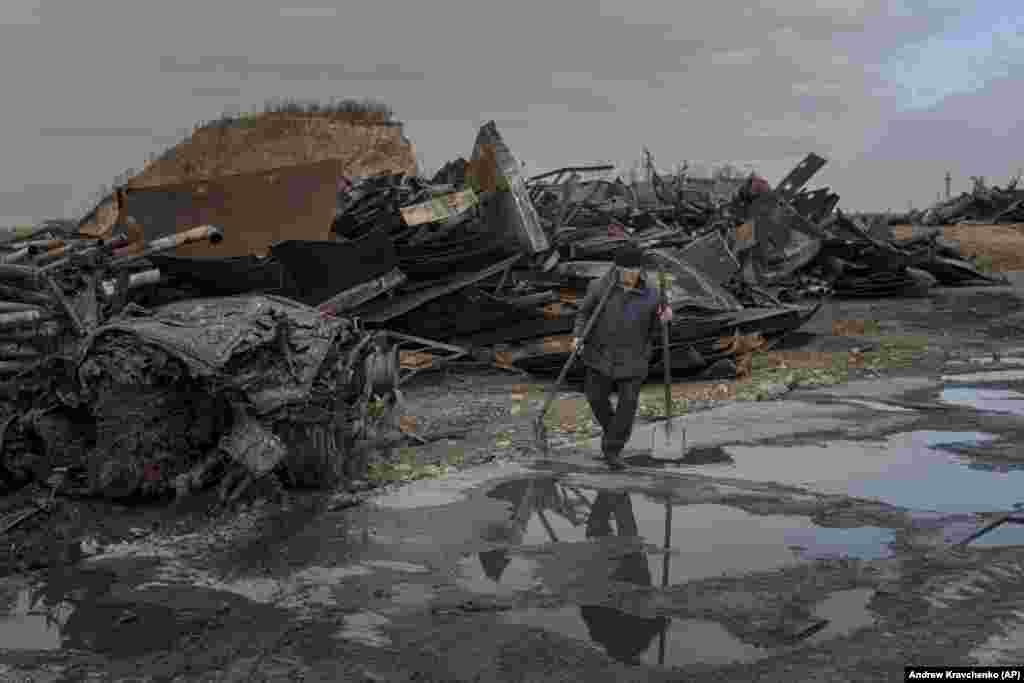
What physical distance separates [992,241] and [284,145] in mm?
22834

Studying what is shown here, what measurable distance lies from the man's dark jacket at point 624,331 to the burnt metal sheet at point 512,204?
5.40 metres

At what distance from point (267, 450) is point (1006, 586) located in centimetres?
422

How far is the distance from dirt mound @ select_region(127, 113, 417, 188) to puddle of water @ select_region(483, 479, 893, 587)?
1109 inches

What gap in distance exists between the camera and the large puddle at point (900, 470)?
6.64 meters

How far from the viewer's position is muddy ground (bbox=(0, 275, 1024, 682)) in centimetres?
416

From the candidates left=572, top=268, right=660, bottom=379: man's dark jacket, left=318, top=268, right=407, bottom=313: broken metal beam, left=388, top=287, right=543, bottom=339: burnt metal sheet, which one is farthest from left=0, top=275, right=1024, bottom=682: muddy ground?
left=388, top=287, right=543, bottom=339: burnt metal sheet

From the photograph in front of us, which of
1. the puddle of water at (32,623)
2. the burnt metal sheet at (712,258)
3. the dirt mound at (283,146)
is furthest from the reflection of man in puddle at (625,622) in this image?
the dirt mound at (283,146)

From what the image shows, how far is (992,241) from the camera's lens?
28.0 meters

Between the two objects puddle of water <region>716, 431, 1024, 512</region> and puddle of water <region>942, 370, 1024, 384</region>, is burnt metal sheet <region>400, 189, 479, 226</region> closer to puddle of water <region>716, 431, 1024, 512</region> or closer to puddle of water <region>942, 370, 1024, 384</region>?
puddle of water <region>716, 431, 1024, 512</region>

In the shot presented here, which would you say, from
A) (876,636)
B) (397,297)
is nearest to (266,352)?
(876,636)

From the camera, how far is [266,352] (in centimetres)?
675

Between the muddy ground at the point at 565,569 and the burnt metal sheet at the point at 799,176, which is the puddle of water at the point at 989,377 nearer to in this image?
the muddy ground at the point at 565,569

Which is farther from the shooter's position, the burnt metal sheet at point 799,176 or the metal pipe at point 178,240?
the burnt metal sheet at point 799,176

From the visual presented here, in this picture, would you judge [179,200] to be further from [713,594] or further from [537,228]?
[713,594]
